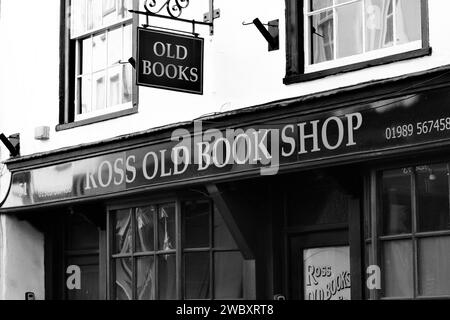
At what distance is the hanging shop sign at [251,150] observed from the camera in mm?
9039

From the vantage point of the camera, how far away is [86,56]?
13.0m

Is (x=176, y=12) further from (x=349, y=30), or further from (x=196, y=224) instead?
(x=349, y=30)

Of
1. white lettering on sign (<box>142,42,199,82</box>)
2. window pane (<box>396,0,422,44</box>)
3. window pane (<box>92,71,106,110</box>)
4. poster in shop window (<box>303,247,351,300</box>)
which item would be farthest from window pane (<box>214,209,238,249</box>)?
window pane (<box>396,0,422,44</box>)

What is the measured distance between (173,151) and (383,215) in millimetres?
2362

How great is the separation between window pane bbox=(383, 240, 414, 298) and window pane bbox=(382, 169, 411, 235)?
0.39 ft

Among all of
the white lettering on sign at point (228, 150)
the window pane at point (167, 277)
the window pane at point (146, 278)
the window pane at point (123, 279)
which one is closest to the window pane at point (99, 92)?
the white lettering on sign at point (228, 150)

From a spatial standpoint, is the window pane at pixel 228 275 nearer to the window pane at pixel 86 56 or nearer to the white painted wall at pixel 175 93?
the white painted wall at pixel 175 93

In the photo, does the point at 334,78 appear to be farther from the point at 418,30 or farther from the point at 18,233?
the point at 18,233

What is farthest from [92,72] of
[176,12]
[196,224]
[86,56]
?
[196,224]

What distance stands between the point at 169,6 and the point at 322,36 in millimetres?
1902

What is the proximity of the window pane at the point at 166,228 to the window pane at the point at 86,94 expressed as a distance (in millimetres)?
1720

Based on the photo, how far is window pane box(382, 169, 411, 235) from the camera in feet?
31.0

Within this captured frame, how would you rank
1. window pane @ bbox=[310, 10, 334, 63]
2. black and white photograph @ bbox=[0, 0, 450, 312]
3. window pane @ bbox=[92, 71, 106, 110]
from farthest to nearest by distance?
window pane @ bbox=[92, 71, 106, 110] < window pane @ bbox=[310, 10, 334, 63] < black and white photograph @ bbox=[0, 0, 450, 312]

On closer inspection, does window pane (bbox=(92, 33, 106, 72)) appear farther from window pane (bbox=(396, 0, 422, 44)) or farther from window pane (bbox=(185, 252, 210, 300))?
window pane (bbox=(396, 0, 422, 44))
